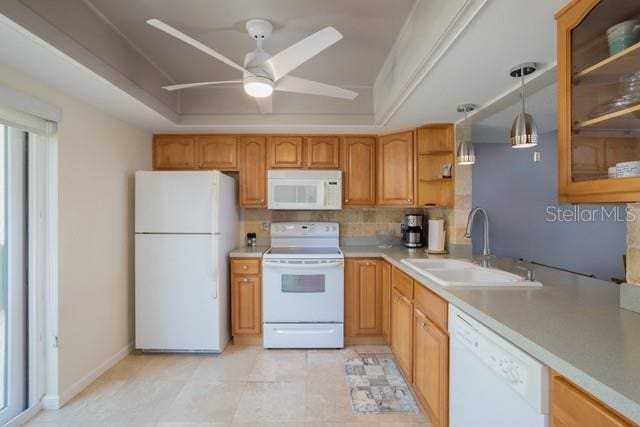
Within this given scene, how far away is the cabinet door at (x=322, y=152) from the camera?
326 cm

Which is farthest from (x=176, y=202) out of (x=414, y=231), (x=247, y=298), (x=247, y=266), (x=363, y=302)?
(x=414, y=231)

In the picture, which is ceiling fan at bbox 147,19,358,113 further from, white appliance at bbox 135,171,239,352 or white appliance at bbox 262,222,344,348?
white appliance at bbox 262,222,344,348

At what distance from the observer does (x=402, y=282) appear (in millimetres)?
2439

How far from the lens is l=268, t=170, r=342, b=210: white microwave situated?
3.18 metres

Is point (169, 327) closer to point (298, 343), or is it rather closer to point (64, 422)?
point (64, 422)

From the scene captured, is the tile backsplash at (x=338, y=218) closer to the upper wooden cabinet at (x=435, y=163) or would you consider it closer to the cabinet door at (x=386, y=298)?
the upper wooden cabinet at (x=435, y=163)

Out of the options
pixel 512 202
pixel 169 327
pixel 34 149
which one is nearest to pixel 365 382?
pixel 169 327

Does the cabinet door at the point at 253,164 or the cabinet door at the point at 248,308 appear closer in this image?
the cabinet door at the point at 248,308

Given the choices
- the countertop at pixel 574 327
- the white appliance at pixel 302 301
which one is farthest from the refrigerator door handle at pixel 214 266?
the countertop at pixel 574 327

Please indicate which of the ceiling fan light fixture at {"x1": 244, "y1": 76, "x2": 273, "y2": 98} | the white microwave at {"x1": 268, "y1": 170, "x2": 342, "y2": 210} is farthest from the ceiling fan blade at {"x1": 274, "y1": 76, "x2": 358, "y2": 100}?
the white microwave at {"x1": 268, "y1": 170, "x2": 342, "y2": 210}

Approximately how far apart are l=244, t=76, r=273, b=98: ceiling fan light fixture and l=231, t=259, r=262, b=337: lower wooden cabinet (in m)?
1.70

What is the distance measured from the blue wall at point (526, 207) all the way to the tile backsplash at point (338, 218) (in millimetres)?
892

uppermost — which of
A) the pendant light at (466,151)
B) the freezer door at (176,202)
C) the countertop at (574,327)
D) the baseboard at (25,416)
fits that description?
the pendant light at (466,151)

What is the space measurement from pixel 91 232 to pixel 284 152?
181 cm
